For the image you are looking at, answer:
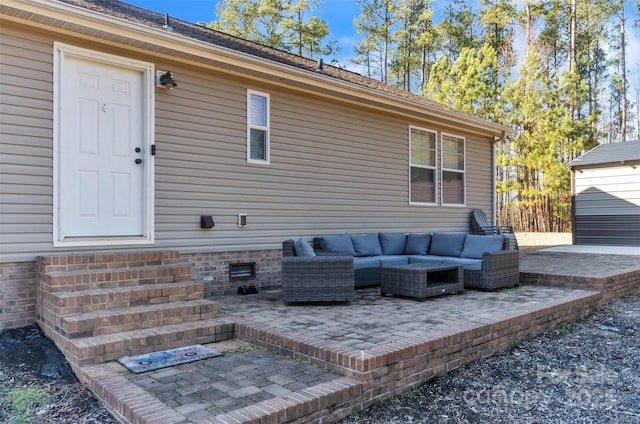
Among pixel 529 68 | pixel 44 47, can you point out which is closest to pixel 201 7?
pixel 529 68

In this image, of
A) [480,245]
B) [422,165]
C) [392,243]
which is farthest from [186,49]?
[422,165]

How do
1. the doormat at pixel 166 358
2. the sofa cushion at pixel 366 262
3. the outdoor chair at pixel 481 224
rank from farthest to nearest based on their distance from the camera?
the outdoor chair at pixel 481 224, the sofa cushion at pixel 366 262, the doormat at pixel 166 358

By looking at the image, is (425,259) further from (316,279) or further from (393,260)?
(316,279)

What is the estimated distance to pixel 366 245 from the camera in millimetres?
6793

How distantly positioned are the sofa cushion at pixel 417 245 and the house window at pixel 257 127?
2729 millimetres

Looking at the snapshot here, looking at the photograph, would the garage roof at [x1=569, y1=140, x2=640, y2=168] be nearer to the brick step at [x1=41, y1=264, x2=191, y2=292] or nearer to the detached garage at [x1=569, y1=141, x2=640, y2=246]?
the detached garage at [x1=569, y1=141, x2=640, y2=246]

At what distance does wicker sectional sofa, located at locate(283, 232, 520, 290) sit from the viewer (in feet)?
19.6

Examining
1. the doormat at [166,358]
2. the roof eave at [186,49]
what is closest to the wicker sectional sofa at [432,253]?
the doormat at [166,358]

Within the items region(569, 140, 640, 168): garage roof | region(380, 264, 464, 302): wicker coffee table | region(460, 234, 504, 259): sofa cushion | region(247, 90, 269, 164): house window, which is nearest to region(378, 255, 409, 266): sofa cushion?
region(380, 264, 464, 302): wicker coffee table

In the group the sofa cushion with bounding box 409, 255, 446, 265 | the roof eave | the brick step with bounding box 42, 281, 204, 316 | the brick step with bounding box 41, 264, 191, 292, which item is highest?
the roof eave

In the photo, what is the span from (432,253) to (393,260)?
960 millimetres

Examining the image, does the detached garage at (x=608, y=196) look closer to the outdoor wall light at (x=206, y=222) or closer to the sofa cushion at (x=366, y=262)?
the sofa cushion at (x=366, y=262)

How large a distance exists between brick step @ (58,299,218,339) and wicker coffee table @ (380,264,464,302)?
2.25m

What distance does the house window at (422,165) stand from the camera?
8374 millimetres
